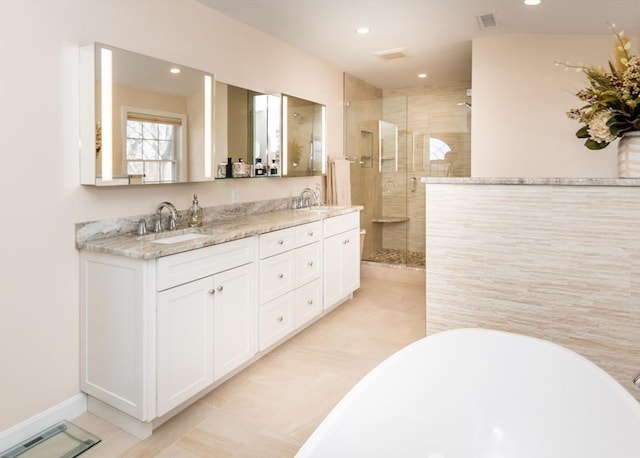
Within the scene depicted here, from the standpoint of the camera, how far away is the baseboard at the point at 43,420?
203 cm

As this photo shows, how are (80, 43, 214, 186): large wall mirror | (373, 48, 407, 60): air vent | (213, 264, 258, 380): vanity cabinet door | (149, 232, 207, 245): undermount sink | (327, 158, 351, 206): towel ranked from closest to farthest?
(80, 43, 214, 186): large wall mirror, (213, 264, 258, 380): vanity cabinet door, (149, 232, 207, 245): undermount sink, (373, 48, 407, 60): air vent, (327, 158, 351, 206): towel

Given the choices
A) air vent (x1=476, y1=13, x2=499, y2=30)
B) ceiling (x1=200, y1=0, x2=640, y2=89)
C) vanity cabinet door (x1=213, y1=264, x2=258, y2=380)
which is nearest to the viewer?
vanity cabinet door (x1=213, y1=264, x2=258, y2=380)

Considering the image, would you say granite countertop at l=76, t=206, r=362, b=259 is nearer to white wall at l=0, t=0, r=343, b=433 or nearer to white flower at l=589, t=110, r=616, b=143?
white wall at l=0, t=0, r=343, b=433

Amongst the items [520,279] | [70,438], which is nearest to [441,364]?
[520,279]

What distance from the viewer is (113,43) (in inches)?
97.1

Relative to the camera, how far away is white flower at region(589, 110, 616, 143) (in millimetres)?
2096

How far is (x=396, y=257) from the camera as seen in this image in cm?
554

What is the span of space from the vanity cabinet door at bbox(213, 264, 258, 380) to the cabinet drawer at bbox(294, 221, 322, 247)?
2.07ft

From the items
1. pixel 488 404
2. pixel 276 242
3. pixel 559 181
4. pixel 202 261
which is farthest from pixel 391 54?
pixel 488 404

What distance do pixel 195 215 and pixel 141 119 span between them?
71 cm

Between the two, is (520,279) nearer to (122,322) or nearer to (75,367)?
(122,322)

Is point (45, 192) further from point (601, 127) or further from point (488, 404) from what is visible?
point (601, 127)

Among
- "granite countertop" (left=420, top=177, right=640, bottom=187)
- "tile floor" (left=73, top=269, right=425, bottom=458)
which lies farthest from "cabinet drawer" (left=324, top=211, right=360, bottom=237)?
"granite countertop" (left=420, top=177, right=640, bottom=187)

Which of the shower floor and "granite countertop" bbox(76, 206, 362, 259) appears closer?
"granite countertop" bbox(76, 206, 362, 259)
